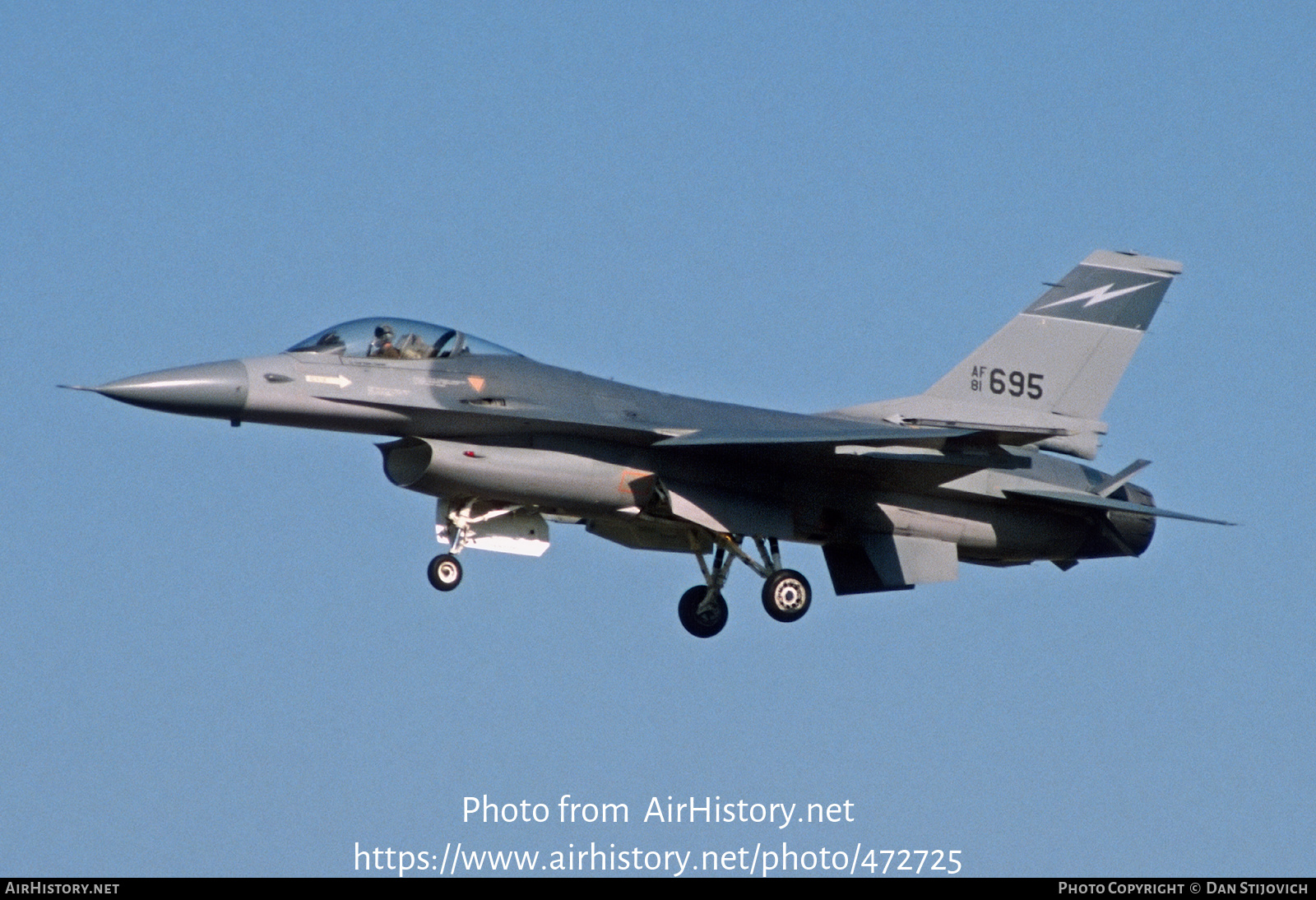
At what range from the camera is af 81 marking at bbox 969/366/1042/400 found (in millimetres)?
21344

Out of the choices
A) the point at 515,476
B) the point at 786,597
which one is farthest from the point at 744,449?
the point at 515,476

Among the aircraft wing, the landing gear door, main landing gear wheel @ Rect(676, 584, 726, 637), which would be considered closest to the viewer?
the aircraft wing

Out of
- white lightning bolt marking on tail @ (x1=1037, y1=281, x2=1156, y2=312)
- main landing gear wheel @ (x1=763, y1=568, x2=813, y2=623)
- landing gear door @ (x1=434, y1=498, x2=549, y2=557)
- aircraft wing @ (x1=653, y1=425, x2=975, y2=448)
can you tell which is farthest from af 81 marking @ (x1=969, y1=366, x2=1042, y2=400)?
landing gear door @ (x1=434, y1=498, x2=549, y2=557)

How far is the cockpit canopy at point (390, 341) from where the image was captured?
18516 millimetres

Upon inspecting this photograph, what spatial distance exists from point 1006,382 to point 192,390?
29.4 ft

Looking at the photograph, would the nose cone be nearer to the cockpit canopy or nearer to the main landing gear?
the cockpit canopy

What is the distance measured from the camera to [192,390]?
17688mm

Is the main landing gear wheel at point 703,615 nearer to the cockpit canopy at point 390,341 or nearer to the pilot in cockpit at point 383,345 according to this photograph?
the cockpit canopy at point 390,341

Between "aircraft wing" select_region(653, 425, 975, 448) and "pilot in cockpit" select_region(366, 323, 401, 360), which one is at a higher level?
"pilot in cockpit" select_region(366, 323, 401, 360)

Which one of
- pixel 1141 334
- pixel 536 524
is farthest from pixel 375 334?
pixel 1141 334

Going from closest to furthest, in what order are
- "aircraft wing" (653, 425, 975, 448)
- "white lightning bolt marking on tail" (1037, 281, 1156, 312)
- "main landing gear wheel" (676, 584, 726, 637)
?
"aircraft wing" (653, 425, 975, 448), "main landing gear wheel" (676, 584, 726, 637), "white lightning bolt marking on tail" (1037, 281, 1156, 312)

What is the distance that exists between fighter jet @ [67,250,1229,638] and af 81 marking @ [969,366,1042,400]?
20 millimetres

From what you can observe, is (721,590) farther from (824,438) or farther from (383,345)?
(383,345)
